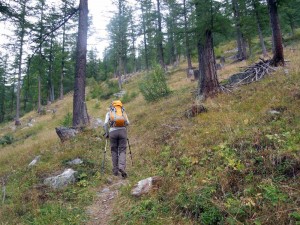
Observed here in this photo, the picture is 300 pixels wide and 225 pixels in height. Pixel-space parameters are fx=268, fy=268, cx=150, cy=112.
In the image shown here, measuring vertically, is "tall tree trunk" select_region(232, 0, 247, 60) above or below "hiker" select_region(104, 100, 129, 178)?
above

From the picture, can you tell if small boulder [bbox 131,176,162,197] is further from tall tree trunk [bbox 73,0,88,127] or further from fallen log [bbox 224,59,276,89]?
fallen log [bbox 224,59,276,89]

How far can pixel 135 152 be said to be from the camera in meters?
8.95

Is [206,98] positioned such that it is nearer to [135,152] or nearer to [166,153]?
[135,152]

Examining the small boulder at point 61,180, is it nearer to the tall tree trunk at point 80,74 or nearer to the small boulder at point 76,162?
the small boulder at point 76,162

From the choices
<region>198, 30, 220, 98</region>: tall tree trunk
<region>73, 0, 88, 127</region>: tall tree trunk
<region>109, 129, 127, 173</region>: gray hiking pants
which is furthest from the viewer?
<region>73, 0, 88, 127</region>: tall tree trunk

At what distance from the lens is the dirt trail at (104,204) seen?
5.17 meters

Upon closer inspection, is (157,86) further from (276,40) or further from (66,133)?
(66,133)

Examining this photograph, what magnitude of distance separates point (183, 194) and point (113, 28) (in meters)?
34.8

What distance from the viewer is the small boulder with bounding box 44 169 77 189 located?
6.63 m

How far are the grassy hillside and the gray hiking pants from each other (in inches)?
16.9

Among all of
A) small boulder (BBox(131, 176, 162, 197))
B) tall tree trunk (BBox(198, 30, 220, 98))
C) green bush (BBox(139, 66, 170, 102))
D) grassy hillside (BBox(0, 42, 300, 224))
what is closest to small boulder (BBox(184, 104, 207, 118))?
grassy hillside (BBox(0, 42, 300, 224))

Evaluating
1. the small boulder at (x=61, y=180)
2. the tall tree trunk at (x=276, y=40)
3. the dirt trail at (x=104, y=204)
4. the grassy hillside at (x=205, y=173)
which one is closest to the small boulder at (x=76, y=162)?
the grassy hillside at (x=205, y=173)

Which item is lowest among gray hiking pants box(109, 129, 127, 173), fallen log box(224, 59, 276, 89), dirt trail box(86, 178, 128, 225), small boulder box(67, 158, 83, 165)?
dirt trail box(86, 178, 128, 225)

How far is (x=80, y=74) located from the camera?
12.1 m
